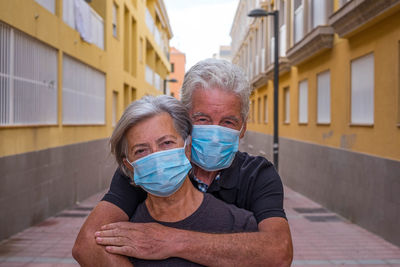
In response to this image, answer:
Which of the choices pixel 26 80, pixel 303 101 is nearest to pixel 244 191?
pixel 26 80

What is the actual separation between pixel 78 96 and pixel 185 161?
1124 cm

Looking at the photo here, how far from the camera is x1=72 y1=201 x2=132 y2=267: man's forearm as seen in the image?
79.4 inches

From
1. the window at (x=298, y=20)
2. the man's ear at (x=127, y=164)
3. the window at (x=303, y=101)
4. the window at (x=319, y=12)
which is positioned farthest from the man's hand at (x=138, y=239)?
the window at (x=298, y=20)

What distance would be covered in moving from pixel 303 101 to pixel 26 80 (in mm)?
9029

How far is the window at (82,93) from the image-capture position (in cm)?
1187

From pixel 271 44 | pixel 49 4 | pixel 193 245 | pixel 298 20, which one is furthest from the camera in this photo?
pixel 271 44

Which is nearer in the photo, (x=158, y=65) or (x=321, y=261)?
(x=321, y=261)

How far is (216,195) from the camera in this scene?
96.0 inches

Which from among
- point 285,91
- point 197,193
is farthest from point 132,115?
point 285,91

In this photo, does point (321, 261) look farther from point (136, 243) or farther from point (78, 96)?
point (78, 96)

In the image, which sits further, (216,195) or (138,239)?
(216,195)

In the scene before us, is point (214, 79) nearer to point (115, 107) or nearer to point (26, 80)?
point (26, 80)

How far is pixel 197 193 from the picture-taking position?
7.54ft

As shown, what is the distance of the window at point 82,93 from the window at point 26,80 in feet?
3.02
